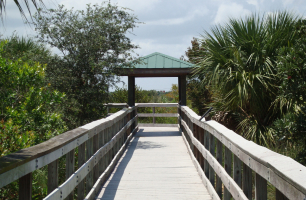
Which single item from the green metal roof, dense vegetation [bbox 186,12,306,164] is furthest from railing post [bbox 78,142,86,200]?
the green metal roof

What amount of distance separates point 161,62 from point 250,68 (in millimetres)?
3741

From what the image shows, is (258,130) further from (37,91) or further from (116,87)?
(37,91)

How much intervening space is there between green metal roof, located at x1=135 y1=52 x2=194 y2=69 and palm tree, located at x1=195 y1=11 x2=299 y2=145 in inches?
78.4

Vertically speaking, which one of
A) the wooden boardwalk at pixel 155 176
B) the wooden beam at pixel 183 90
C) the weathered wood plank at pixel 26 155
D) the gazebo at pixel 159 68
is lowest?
the wooden boardwalk at pixel 155 176

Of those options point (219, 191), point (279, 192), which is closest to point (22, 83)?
point (219, 191)

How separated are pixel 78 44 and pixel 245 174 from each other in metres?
7.90

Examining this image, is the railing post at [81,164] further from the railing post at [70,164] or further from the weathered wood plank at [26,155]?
the weathered wood plank at [26,155]

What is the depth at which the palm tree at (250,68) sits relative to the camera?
904 cm

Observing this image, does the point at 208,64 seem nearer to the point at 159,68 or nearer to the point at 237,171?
the point at 159,68

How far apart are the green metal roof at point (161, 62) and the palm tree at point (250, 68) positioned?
6.54 ft

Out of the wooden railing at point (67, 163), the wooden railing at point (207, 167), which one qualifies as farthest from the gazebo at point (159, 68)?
the wooden railing at point (207, 167)

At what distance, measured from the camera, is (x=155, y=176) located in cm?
625

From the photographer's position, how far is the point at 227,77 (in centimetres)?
948

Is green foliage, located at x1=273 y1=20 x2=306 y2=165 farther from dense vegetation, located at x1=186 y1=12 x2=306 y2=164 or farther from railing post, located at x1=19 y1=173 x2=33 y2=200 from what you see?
railing post, located at x1=19 y1=173 x2=33 y2=200
